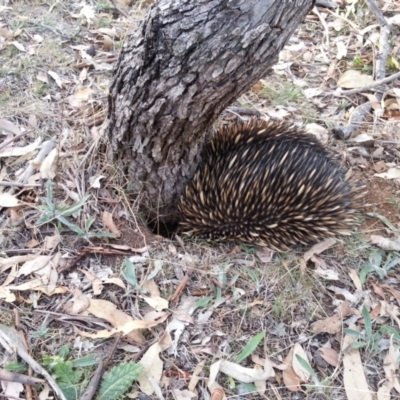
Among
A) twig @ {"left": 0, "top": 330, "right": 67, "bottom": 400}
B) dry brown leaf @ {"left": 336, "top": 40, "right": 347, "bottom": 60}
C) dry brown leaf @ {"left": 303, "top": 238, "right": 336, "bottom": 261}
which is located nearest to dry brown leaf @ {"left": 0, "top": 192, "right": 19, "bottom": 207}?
twig @ {"left": 0, "top": 330, "right": 67, "bottom": 400}

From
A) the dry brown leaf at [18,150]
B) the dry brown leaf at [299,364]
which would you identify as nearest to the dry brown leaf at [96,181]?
the dry brown leaf at [18,150]

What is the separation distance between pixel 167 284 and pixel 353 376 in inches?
28.4

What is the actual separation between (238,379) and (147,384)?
0.30 m

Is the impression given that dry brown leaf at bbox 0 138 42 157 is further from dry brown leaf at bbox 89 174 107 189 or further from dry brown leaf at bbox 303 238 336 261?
dry brown leaf at bbox 303 238 336 261

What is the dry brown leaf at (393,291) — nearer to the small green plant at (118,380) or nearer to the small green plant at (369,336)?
the small green plant at (369,336)

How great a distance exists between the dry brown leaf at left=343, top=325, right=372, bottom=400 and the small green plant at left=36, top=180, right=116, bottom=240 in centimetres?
96

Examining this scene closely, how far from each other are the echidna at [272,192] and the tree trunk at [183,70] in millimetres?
166

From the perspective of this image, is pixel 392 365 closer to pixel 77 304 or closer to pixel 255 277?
pixel 255 277

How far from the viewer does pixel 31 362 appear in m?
1.61

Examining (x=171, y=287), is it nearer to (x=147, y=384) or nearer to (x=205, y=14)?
(x=147, y=384)

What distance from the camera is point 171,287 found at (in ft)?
6.29

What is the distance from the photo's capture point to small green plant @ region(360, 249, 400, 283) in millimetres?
2068

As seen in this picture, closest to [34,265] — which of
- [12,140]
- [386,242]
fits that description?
[12,140]

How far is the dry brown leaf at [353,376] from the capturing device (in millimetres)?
1718
